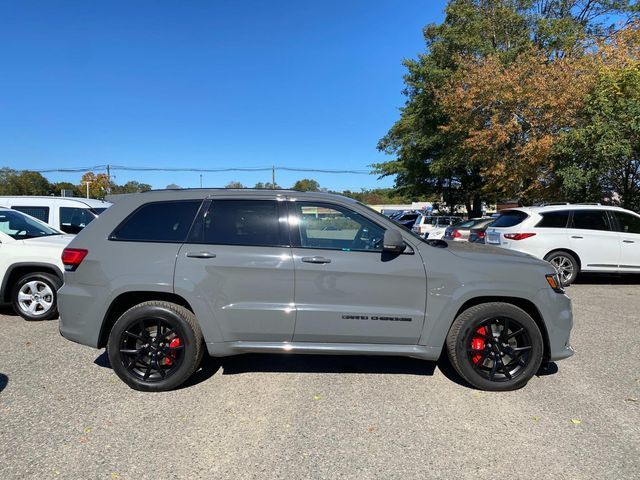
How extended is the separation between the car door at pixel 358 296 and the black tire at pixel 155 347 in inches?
37.3

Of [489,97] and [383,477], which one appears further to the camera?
[489,97]

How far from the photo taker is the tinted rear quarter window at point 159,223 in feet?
12.6

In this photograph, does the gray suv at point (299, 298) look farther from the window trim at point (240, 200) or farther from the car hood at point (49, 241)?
the car hood at point (49, 241)

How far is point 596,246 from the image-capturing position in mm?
8695

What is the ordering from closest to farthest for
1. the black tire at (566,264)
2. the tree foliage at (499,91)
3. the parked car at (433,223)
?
the black tire at (566,264) → the tree foliage at (499,91) → the parked car at (433,223)

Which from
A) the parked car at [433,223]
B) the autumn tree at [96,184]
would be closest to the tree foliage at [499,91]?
the parked car at [433,223]

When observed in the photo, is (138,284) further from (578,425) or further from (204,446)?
(578,425)

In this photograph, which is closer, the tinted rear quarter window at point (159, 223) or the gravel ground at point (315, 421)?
the gravel ground at point (315, 421)

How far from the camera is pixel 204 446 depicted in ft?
9.59

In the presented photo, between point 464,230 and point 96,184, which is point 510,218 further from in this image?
point 96,184

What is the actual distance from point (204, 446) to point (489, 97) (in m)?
16.8

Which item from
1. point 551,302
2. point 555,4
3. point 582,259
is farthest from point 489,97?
point 551,302

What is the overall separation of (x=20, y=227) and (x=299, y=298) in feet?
17.8

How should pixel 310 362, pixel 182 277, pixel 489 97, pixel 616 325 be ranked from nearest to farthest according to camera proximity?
pixel 182 277
pixel 310 362
pixel 616 325
pixel 489 97
